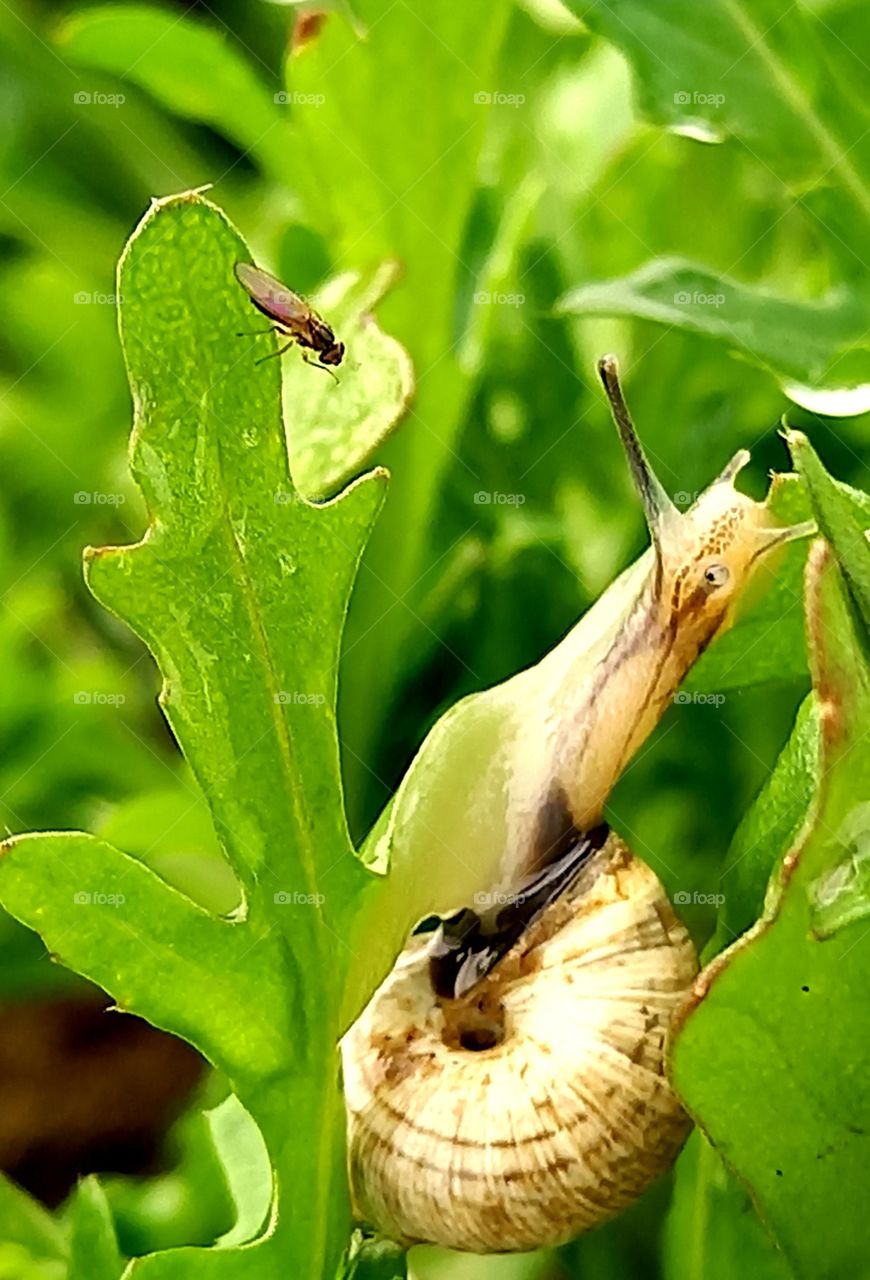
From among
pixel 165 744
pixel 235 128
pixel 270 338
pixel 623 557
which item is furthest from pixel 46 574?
pixel 270 338

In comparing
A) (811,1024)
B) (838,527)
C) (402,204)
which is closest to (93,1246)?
(811,1024)

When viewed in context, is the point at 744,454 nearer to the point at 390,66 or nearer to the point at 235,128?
the point at 390,66

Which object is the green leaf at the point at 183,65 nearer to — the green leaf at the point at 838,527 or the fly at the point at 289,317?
the fly at the point at 289,317

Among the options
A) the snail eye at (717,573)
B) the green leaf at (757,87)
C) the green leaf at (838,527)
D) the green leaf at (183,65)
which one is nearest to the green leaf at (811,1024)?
the green leaf at (838,527)

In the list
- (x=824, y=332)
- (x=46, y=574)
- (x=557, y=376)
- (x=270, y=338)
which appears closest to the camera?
(x=270, y=338)

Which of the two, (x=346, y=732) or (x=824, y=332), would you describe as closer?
(x=824, y=332)

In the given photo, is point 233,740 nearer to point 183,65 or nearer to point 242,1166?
point 242,1166

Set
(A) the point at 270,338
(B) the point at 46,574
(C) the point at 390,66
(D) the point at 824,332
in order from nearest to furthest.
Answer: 1. (A) the point at 270,338
2. (D) the point at 824,332
3. (C) the point at 390,66
4. (B) the point at 46,574

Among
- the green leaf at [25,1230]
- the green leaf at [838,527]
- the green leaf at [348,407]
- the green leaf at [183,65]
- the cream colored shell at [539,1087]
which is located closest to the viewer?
the green leaf at [838,527]
